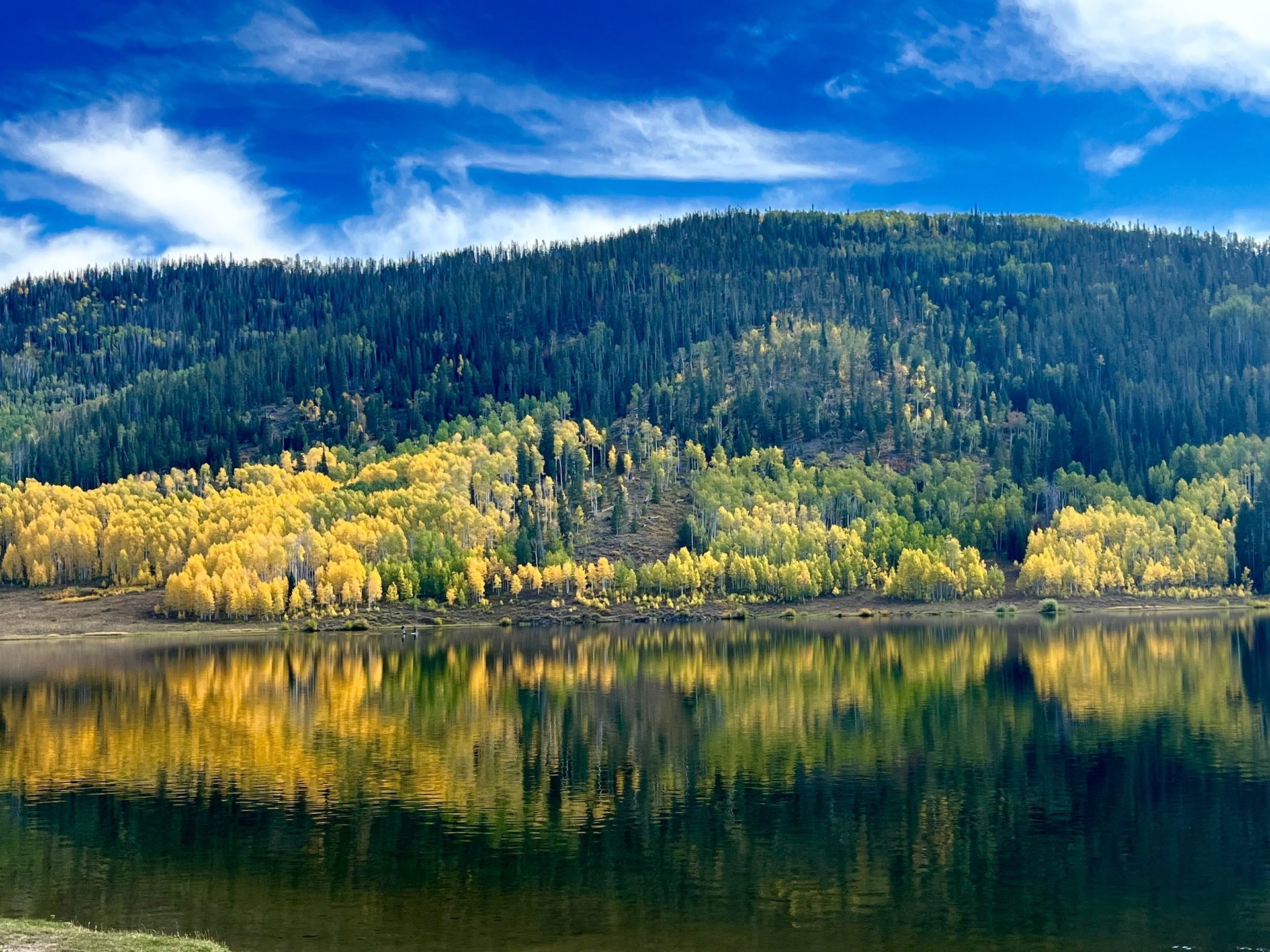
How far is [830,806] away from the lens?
52.6 metres

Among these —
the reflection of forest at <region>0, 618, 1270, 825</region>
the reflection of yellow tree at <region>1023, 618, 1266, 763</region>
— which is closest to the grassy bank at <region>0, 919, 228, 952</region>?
the reflection of forest at <region>0, 618, 1270, 825</region>

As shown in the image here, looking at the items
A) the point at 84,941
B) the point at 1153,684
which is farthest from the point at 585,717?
the point at 84,941

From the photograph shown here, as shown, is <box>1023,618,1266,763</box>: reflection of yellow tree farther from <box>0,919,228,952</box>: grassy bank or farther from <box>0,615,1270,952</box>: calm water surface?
<box>0,919,228,952</box>: grassy bank

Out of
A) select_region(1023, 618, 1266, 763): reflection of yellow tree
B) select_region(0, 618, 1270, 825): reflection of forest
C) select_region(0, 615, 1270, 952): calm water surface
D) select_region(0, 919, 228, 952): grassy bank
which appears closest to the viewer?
select_region(0, 919, 228, 952): grassy bank

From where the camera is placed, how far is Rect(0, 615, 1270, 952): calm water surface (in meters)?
38.0

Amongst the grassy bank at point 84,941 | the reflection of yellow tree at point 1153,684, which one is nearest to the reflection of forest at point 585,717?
the reflection of yellow tree at point 1153,684

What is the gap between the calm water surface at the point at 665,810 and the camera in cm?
3803

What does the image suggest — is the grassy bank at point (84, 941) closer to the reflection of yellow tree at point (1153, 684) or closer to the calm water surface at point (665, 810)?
the calm water surface at point (665, 810)

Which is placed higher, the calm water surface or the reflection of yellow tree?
the reflection of yellow tree

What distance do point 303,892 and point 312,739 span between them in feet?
116

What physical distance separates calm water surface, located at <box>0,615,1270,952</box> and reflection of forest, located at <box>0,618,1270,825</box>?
1.33 ft

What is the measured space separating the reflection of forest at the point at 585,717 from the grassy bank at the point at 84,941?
1862cm

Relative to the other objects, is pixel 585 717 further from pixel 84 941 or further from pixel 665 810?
pixel 84 941

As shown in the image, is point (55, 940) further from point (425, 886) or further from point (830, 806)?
point (830, 806)
